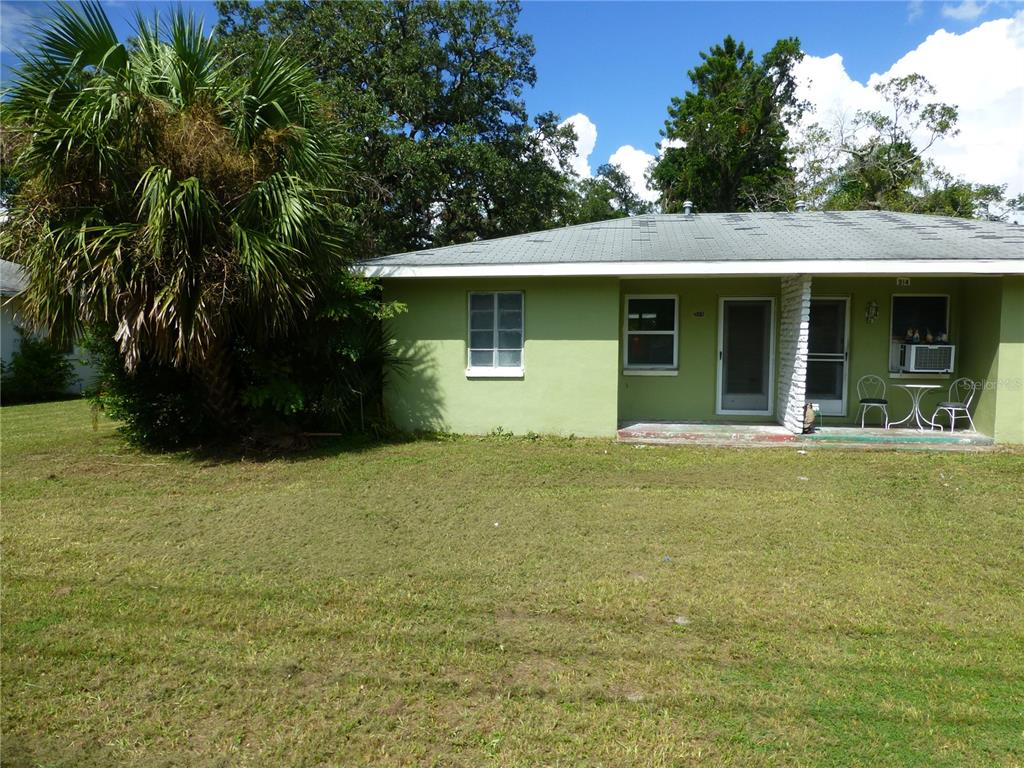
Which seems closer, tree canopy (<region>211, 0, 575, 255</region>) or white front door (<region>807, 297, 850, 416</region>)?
white front door (<region>807, 297, 850, 416</region>)

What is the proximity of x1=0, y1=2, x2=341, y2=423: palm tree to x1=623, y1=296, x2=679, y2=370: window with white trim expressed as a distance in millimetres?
5386

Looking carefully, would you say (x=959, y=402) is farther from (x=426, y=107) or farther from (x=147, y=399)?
(x=426, y=107)

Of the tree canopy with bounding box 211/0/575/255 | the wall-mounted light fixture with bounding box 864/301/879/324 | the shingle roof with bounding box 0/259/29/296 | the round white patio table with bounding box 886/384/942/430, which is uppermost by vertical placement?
the tree canopy with bounding box 211/0/575/255

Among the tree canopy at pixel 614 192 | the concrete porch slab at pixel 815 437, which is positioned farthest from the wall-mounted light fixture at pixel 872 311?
the tree canopy at pixel 614 192

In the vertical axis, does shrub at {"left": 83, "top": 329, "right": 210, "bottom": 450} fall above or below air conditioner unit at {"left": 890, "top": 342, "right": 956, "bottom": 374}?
below

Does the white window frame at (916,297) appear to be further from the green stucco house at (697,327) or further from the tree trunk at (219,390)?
the tree trunk at (219,390)

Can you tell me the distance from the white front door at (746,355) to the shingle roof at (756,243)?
1187 millimetres

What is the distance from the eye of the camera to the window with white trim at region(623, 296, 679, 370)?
11375 millimetres

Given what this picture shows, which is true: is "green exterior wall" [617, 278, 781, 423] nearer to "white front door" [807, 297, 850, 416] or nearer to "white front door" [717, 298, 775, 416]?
"white front door" [717, 298, 775, 416]

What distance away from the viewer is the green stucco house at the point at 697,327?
383 inches

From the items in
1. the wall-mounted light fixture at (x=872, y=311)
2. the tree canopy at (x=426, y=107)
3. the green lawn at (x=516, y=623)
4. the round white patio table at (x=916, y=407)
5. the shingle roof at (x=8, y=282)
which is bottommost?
the green lawn at (x=516, y=623)

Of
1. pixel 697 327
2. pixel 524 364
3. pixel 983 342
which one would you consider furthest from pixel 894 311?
pixel 524 364

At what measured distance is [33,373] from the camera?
16938mm

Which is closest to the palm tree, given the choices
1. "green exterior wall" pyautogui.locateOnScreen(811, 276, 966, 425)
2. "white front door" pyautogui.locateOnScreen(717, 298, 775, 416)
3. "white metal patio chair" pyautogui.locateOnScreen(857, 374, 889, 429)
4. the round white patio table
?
"white front door" pyautogui.locateOnScreen(717, 298, 775, 416)
